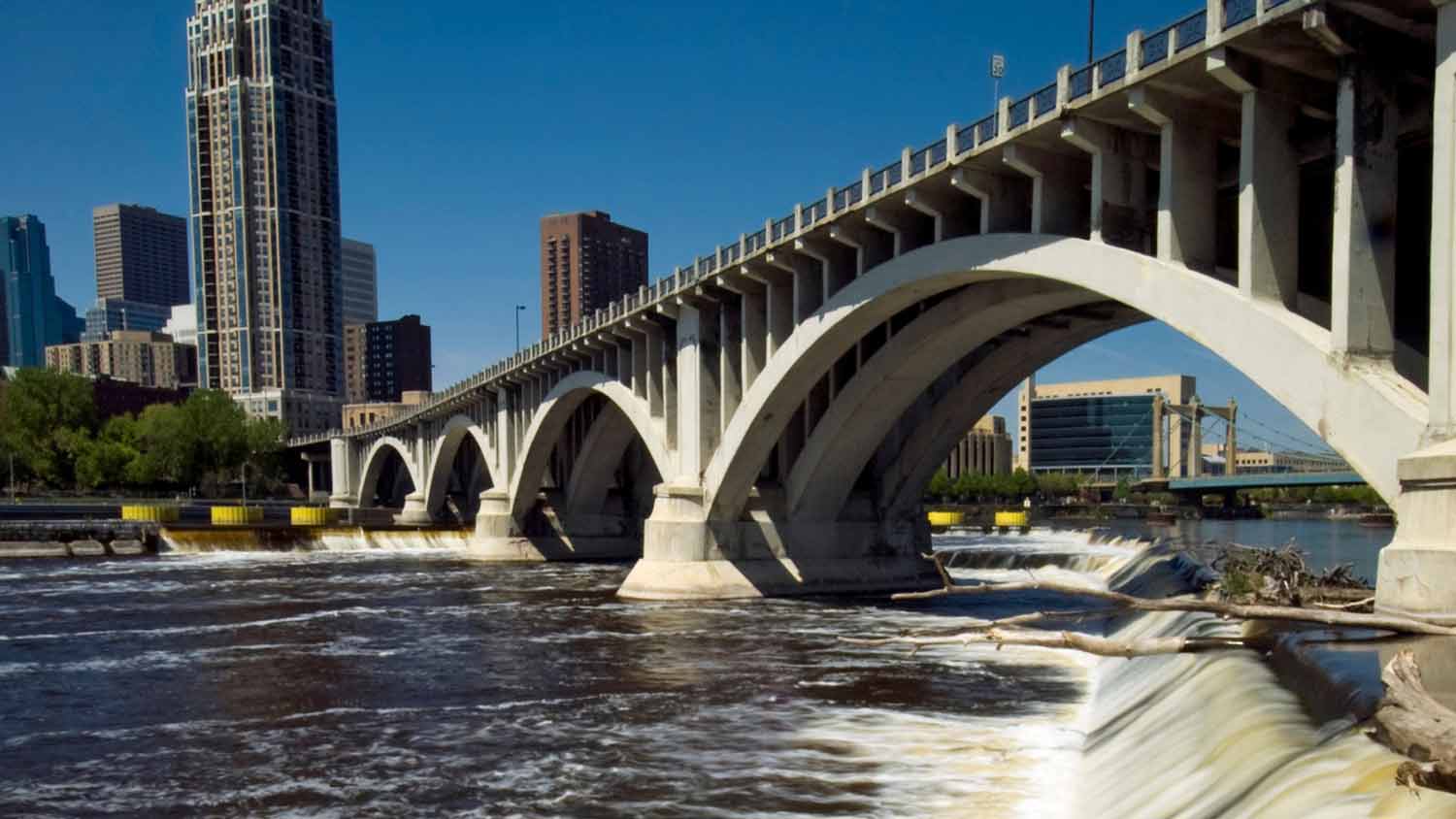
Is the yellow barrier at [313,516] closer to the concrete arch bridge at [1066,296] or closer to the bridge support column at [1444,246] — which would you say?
the concrete arch bridge at [1066,296]

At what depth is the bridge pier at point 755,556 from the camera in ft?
135

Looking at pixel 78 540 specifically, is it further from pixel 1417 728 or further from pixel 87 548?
pixel 1417 728

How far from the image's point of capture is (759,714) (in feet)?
70.8

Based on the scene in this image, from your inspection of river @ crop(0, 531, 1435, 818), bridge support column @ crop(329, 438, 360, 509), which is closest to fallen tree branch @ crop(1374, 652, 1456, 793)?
river @ crop(0, 531, 1435, 818)

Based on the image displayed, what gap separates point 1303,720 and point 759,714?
11.1m

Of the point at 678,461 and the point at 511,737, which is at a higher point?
the point at 678,461

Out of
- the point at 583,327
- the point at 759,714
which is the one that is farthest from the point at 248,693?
the point at 583,327

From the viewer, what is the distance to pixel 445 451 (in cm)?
9175

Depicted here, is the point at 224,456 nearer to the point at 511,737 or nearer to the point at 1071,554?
the point at 1071,554

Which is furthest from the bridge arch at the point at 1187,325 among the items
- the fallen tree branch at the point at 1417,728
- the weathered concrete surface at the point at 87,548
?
the weathered concrete surface at the point at 87,548

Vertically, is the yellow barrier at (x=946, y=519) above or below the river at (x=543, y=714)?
below

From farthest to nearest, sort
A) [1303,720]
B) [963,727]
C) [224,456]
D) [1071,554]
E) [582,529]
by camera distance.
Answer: [224,456]
[582,529]
[1071,554]
[963,727]
[1303,720]

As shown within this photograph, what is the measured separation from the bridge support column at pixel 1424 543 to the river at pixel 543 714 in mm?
2196

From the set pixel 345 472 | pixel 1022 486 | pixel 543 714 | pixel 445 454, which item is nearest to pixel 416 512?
pixel 445 454
